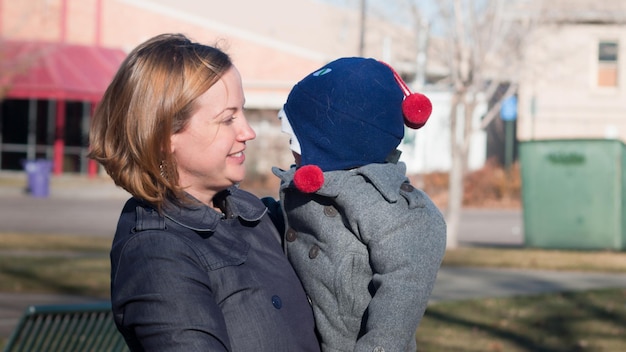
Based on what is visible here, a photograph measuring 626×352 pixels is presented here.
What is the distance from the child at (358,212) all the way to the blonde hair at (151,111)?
1.28 ft

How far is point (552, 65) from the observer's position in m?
21.6

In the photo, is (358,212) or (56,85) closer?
(358,212)

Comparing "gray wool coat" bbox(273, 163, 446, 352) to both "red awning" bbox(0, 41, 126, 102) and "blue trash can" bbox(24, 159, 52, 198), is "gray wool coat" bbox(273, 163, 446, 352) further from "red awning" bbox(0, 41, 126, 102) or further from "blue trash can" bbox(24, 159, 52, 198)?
"red awning" bbox(0, 41, 126, 102)

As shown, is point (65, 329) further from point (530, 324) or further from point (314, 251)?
point (530, 324)

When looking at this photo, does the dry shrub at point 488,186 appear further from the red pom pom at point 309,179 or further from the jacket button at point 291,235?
the red pom pom at point 309,179

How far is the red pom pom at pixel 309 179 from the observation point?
2.44m

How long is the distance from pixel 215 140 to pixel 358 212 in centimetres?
41

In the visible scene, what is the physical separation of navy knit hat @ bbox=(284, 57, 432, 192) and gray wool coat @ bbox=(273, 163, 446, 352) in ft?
0.16

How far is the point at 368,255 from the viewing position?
2438 mm

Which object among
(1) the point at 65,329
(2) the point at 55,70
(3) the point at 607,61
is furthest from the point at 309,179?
(2) the point at 55,70

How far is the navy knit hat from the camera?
8.27ft

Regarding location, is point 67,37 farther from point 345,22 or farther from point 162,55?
point 162,55

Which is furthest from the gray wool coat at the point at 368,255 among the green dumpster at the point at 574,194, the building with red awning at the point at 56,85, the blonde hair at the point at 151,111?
the building with red awning at the point at 56,85

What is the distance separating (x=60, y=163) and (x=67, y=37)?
471 centimetres
